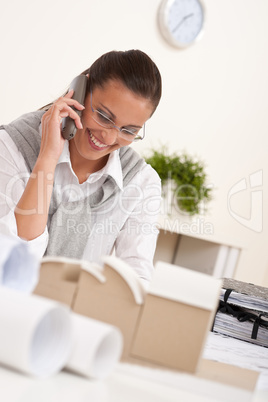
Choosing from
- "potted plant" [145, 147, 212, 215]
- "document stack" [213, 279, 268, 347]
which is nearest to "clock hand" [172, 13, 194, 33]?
"potted plant" [145, 147, 212, 215]

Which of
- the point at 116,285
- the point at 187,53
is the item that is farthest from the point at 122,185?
the point at 187,53

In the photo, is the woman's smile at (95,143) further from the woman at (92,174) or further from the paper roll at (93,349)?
the paper roll at (93,349)

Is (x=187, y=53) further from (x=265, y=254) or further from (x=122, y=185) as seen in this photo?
(x=122, y=185)

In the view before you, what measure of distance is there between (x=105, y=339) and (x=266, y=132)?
3510 mm

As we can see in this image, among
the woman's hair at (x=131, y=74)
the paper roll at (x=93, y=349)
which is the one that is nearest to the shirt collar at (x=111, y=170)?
the woman's hair at (x=131, y=74)

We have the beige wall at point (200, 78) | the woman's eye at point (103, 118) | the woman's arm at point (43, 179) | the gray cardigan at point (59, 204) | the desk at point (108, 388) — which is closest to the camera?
the desk at point (108, 388)

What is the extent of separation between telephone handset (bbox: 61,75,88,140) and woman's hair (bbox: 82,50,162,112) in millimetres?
30

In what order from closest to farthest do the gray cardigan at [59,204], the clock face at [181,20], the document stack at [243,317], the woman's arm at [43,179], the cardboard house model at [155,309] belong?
the cardboard house model at [155,309] → the document stack at [243,317] → the woman's arm at [43,179] → the gray cardigan at [59,204] → the clock face at [181,20]

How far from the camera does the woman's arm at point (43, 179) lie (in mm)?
1487

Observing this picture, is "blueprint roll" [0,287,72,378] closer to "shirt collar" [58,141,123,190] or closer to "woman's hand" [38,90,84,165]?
"woman's hand" [38,90,84,165]

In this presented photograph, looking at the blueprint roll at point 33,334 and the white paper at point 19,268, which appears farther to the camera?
the white paper at point 19,268

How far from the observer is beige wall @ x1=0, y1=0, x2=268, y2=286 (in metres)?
3.27

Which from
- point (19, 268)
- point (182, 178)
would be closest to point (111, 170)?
point (19, 268)

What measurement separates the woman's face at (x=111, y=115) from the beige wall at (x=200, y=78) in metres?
1.68
